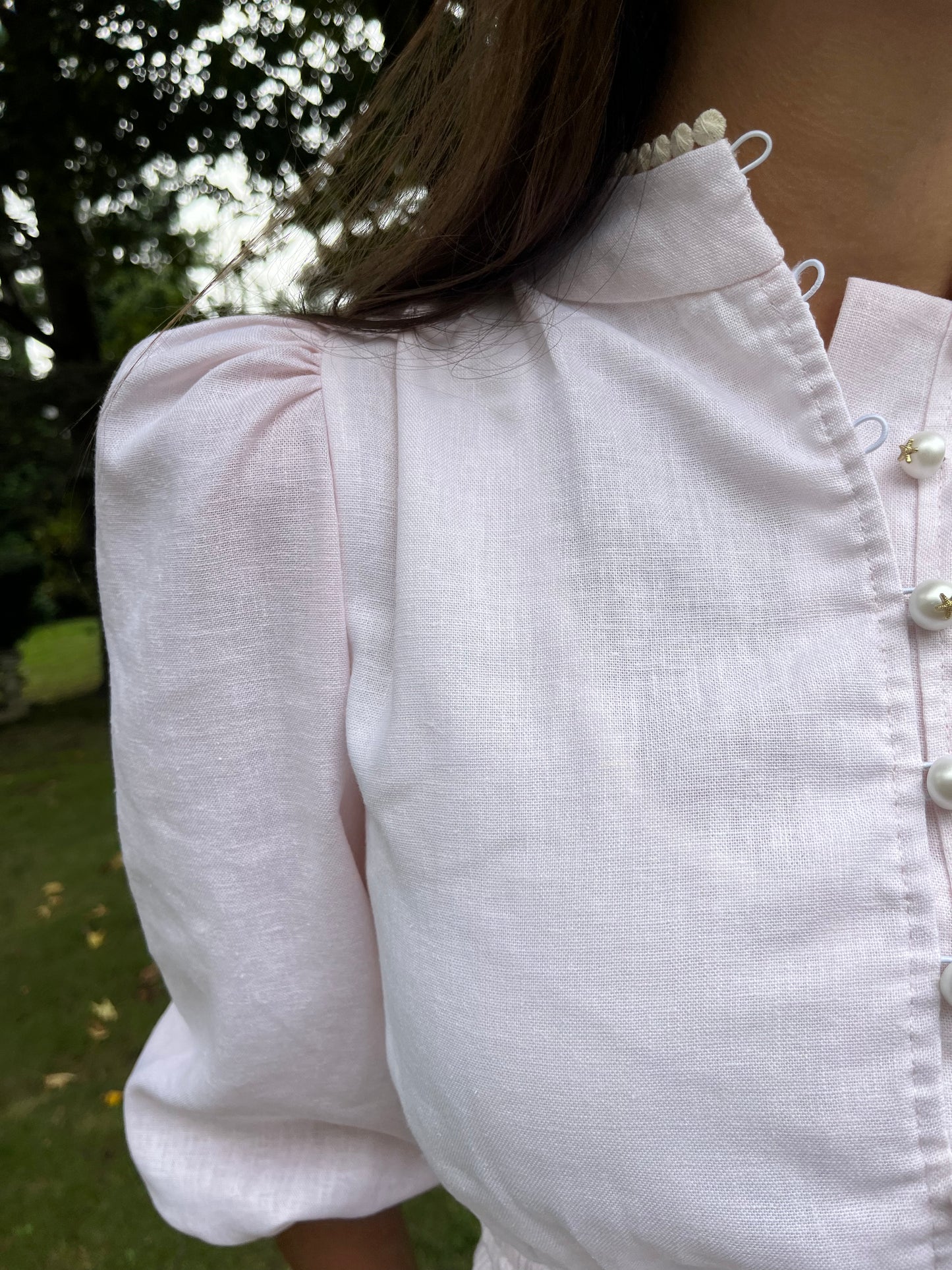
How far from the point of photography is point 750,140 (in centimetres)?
87

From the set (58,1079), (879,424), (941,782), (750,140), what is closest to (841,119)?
(750,140)

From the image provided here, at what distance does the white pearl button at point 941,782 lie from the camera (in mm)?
696

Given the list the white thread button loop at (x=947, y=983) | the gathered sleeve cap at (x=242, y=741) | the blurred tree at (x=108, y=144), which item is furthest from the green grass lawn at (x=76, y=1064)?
the white thread button loop at (x=947, y=983)

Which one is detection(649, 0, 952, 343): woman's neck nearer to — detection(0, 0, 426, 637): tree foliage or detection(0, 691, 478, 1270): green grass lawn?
detection(0, 0, 426, 637): tree foliage

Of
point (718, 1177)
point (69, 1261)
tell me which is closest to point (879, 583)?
point (718, 1177)

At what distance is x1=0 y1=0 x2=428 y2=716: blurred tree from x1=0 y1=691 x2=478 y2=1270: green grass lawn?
1.56m

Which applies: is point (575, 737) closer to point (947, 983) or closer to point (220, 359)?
point (947, 983)

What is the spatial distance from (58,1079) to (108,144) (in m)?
4.88

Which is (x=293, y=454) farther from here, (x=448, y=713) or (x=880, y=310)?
(x=880, y=310)

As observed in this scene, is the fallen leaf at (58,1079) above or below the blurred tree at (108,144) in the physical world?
below

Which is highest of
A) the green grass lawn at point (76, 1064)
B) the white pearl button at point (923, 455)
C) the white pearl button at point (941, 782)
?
the white pearl button at point (923, 455)

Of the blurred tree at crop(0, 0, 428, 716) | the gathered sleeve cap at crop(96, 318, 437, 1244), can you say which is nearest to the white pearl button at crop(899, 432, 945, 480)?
the gathered sleeve cap at crop(96, 318, 437, 1244)

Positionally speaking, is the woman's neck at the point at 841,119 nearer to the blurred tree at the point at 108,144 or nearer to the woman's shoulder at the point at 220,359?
the woman's shoulder at the point at 220,359

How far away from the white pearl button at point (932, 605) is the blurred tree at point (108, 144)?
2.38 meters
